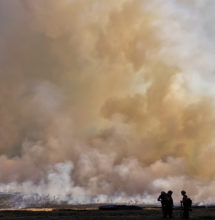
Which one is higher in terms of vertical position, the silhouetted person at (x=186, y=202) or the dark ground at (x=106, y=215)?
the silhouetted person at (x=186, y=202)

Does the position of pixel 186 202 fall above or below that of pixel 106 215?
above

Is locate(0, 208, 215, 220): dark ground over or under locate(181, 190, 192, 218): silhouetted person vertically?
under

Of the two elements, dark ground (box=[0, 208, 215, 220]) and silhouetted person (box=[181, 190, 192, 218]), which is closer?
silhouetted person (box=[181, 190, 192, 218])

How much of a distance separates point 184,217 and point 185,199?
324 centimetres

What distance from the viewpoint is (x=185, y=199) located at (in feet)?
132

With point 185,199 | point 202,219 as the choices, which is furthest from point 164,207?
point 202,219

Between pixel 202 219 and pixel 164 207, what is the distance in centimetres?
593

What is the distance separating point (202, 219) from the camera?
43344 millimetres

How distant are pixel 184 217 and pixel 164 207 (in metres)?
3.03

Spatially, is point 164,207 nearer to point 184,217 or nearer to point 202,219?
point 184,217

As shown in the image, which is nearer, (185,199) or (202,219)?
(185,199)

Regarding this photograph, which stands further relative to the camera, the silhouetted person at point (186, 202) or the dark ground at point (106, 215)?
the dark ground at point (106, 215)

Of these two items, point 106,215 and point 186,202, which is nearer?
point 186,202

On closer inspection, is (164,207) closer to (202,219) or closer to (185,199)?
(185,199)
